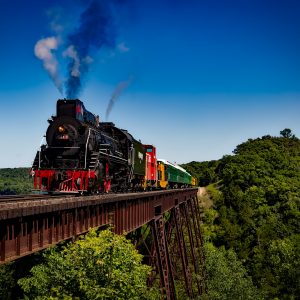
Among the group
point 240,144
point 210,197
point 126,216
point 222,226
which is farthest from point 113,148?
point 240,144

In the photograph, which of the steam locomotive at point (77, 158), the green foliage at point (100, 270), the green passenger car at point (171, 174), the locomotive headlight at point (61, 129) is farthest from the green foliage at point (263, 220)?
the green foliage at point (100, 270)

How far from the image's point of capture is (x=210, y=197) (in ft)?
257

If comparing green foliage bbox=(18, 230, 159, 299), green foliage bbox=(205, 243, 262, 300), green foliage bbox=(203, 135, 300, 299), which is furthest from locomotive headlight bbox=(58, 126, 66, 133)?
green foliage bbox=(203, 135, 300, 299)

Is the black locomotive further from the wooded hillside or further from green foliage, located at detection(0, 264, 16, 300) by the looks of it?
the wooded hillside

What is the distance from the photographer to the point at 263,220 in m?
61.1

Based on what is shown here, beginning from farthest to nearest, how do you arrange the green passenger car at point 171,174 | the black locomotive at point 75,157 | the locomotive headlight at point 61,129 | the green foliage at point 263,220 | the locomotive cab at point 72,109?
1. the green foliage at point 263,220
2. the green passenger car at point 171,174
3. the locomotive cab at point 72,109
4. the locomotive headlight at point 61,129
5. the black locomotive at point 75,157

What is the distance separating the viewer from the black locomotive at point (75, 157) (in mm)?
Answer: 16656

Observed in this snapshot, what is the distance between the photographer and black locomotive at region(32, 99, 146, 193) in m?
16.7

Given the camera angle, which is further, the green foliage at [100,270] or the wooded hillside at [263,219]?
the wooded hillside at [263,219]

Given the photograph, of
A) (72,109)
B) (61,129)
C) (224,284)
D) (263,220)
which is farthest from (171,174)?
(61,129)

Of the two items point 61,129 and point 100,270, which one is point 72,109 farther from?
point 100,270

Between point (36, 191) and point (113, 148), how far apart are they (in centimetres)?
503

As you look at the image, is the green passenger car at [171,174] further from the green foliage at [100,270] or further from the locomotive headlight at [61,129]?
the green foliage at [100,270]

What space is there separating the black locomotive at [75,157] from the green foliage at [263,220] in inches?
1081
